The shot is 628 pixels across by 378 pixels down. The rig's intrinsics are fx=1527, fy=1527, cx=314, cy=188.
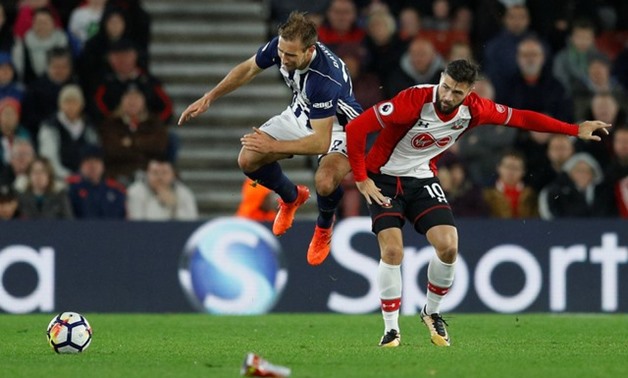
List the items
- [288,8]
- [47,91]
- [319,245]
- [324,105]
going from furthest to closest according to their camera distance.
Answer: [288,8] < [47,91] < [319,245] < [324,105]

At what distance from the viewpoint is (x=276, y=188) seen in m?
12.7

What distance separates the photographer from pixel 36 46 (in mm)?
18578

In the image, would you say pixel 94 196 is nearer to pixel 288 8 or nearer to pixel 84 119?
pixel 84 119

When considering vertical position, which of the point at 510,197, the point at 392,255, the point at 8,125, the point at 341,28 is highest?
the point at 341,28

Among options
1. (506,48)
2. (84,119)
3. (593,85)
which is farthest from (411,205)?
(593,85)

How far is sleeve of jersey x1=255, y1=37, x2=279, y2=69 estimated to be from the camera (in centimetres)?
1212

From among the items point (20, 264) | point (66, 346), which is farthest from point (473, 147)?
point (66, 346)

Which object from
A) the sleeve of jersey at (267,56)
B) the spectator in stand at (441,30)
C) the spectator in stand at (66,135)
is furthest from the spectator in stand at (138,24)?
the sleeve of jersey at (267,56)

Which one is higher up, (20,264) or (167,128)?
(167,128)

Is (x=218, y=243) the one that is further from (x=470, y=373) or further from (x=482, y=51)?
(x=470, y=373)

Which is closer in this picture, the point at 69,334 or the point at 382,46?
the point at 69,334

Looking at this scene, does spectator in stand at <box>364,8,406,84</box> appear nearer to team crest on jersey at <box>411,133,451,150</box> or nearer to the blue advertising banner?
the blue advertising banner

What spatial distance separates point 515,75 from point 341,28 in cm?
221

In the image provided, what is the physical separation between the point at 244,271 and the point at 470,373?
6.67 meters
